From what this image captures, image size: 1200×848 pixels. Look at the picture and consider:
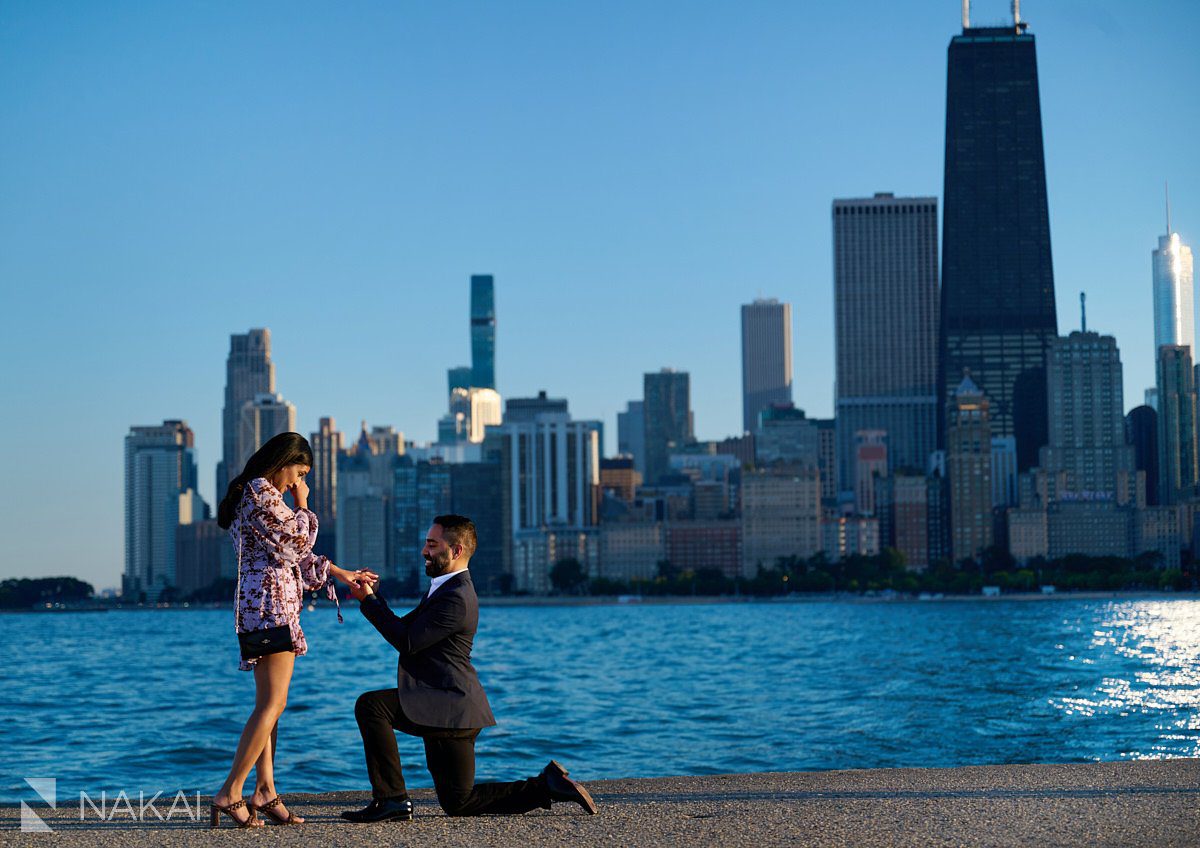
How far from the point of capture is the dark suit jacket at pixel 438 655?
31.4 feet

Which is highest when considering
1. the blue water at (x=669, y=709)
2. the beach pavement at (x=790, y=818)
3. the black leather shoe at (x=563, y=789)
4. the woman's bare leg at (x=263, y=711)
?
the woman's bare leg at (x=263, y=711)

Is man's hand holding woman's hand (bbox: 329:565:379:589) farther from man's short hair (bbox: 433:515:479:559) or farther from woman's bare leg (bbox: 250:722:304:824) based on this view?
woman's bare leg (bbox: 250:722:304:824)

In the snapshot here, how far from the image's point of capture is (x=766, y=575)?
19950 cm

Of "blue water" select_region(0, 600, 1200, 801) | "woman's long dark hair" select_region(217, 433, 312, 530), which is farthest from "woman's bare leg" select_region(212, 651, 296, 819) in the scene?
"blue water" select_region(0, 600, 1200, 801)

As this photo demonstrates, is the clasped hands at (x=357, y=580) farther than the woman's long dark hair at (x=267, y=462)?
No

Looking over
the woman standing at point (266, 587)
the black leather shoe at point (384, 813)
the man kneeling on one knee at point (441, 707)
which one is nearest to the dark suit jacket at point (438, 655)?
the man kneeling on one knee at point (441, 707)

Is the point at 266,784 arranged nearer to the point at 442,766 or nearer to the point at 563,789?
the point at 442,766

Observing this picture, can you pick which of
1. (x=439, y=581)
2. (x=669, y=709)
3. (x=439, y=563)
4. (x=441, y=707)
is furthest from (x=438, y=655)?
(x=669, y=709)

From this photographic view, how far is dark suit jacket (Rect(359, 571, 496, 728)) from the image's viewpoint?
9.59 m

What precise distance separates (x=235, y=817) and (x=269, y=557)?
1.52 meters

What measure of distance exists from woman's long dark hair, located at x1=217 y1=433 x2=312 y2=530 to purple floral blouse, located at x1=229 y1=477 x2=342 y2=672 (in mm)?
60

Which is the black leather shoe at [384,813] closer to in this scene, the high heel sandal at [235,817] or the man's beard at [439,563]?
the high heel sandal at [235,817]

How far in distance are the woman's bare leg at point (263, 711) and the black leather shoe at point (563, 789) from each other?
1.64 meters

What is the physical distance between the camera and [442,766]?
9.80 metres
